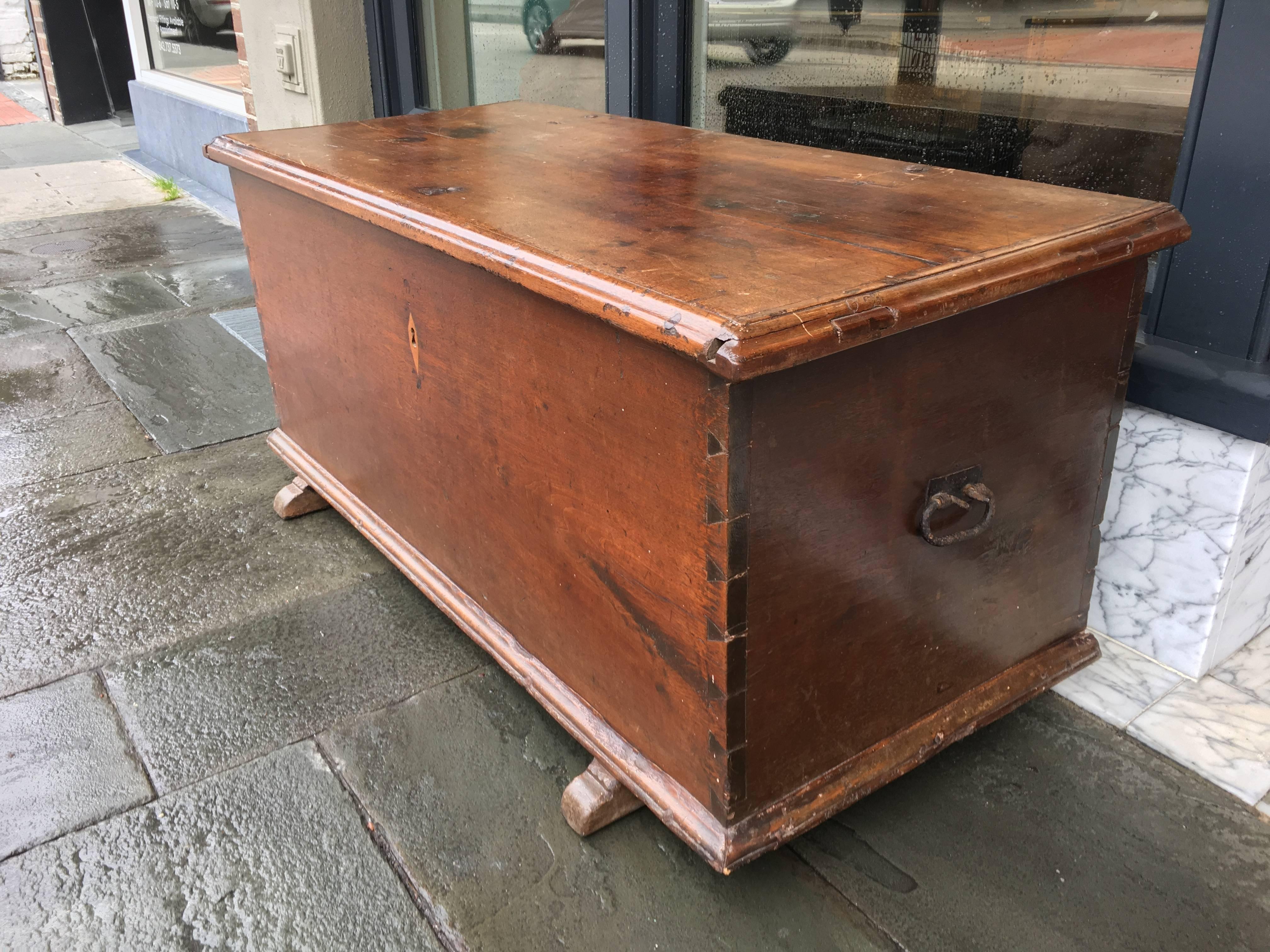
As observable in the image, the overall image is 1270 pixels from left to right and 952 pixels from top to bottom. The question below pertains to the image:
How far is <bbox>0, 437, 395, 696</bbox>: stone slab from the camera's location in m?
1.94

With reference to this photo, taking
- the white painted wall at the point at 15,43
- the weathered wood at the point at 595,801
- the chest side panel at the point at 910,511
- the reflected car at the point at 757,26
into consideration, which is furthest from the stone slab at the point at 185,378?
the white painted wall at the point at 15,43

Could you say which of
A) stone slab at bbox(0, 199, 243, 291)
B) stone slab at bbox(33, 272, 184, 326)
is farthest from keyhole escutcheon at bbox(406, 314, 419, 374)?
stone slab at bbox(0, 199, 243, 291)

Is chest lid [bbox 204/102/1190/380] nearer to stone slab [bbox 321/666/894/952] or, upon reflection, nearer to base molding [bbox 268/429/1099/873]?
base molding [bbox 268/429/1099/873]

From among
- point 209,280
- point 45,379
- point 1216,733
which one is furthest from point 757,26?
point 209,280

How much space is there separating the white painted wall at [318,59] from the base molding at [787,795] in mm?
2439

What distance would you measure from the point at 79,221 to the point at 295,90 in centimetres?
211

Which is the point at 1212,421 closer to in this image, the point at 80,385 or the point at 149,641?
the point at 149,641

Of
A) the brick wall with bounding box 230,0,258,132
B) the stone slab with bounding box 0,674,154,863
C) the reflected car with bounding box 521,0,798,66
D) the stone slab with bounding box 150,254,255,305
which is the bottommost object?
the stone slab with bounding box 0,674,154,863

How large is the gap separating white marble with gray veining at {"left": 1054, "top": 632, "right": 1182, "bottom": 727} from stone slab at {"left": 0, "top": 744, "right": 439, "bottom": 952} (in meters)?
1.08

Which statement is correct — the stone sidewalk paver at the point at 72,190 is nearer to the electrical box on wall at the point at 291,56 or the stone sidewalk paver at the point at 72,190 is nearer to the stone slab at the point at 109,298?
the stone slab at the point at 109,298

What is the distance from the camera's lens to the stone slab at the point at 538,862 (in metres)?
1.30

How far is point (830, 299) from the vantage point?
1.03 meters

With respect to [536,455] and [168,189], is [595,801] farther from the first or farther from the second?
[168,189]

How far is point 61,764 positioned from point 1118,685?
67.7 inches
